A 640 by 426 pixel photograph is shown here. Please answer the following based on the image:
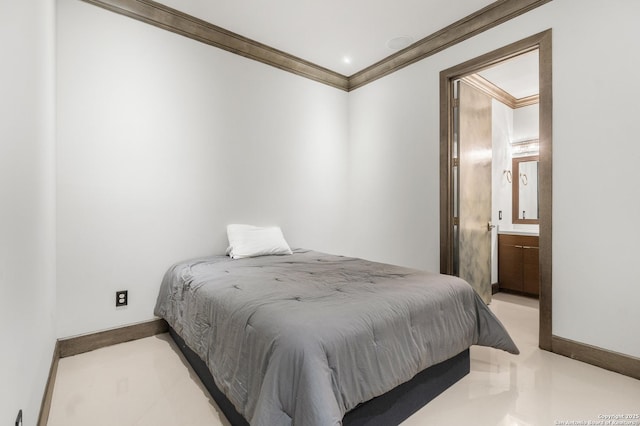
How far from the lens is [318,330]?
1.27 m

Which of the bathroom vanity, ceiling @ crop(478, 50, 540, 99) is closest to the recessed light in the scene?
ceiling @ crop(478, 50, 540, 99)

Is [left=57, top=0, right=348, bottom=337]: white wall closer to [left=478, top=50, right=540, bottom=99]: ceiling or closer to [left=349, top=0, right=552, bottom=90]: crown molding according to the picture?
[left=349, top=0, right=552, bottom=90]: crown molding

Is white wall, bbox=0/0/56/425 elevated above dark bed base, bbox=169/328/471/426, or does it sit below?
above

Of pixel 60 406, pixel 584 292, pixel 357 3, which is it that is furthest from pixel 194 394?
pixel 357 3

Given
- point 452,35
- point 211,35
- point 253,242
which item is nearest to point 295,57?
point 211,35

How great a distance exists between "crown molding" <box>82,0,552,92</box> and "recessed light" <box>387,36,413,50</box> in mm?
69

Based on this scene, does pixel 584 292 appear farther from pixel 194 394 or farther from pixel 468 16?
pixel 194 394

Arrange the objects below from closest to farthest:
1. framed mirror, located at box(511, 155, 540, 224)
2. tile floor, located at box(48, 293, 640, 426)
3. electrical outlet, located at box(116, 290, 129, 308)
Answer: tile floor, located at box(48, 293, 640, 426) → electrical outlet, located at box(116, 290, 129, 308) → framed mirror, located at box(511, 155, 540, 224)

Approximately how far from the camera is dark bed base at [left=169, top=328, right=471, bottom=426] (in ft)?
4.72

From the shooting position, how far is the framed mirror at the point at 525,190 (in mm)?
4398

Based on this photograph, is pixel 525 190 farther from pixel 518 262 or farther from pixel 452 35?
pixel 452 35

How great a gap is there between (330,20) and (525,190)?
11.7 ft

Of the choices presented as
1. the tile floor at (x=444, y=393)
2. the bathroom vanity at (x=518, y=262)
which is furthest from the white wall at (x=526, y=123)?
the tile floor at (x=444, y=393)

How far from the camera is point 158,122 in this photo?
2.75 meters
